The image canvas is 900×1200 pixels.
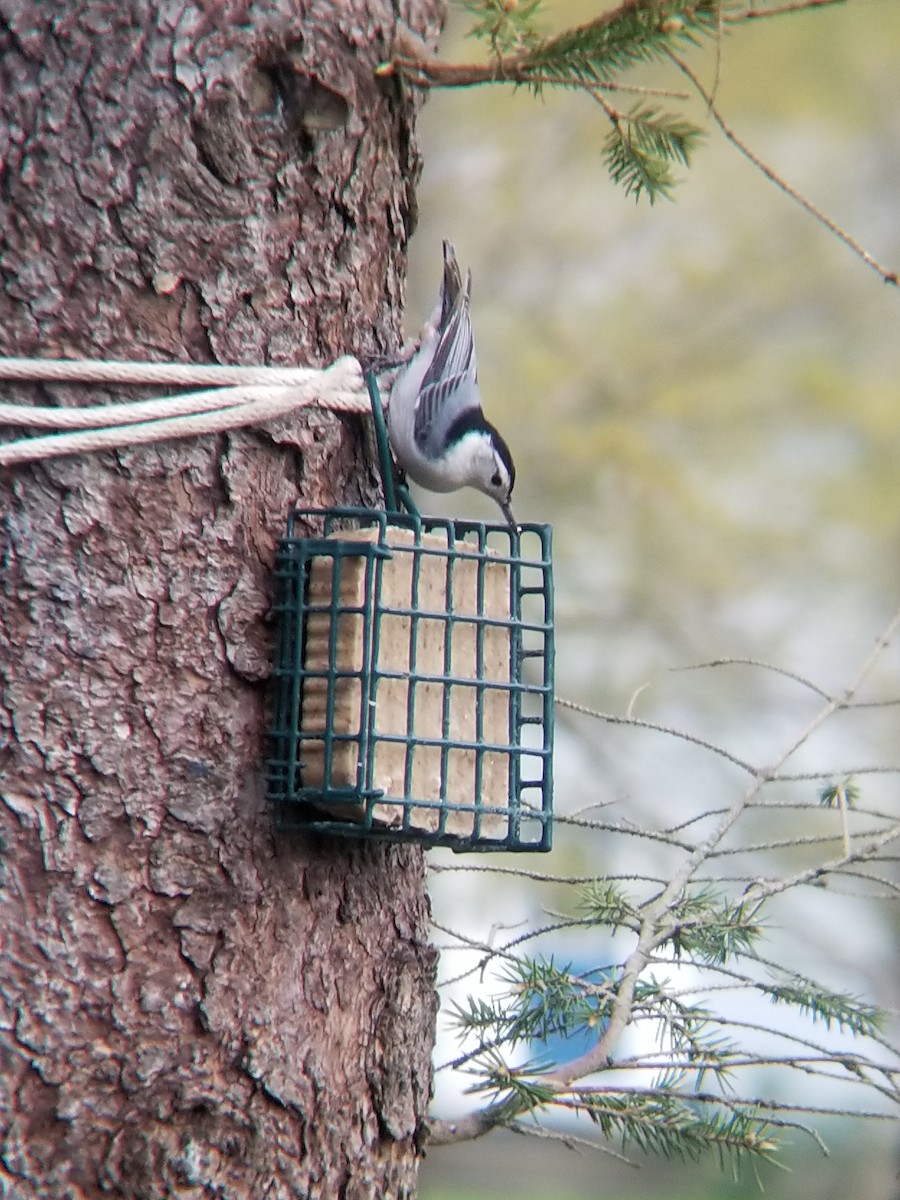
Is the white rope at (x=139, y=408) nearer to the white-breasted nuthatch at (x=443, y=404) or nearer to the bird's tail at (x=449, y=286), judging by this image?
the white-breasted nuthatch at (x=443, y=404)

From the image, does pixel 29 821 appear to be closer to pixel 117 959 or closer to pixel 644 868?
pixel 117 959

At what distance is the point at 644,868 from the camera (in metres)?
6.83

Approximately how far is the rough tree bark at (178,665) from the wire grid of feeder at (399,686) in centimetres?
6

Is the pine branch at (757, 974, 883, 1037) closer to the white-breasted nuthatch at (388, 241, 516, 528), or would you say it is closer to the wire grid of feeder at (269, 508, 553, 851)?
the wire grid of feeder at (269, 508, 553, 851)

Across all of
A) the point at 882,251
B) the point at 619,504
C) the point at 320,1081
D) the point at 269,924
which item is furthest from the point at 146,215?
the point at 882,251

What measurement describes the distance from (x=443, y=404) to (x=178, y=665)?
572mm

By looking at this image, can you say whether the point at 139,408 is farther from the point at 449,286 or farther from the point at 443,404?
the point at 449,286

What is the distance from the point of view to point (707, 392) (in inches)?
271

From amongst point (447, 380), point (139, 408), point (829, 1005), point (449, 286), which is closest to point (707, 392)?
point (449, 286)

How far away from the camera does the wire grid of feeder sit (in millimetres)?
1840

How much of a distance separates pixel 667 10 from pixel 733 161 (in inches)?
214

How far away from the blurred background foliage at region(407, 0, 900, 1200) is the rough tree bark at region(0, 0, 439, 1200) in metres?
4.66

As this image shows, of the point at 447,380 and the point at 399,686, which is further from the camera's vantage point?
the point at 447,380

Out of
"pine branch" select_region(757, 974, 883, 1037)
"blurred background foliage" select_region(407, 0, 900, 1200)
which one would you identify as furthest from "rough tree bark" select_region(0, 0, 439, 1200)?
"blurred background foliage" select_region(407, 0, 900, 1200)
